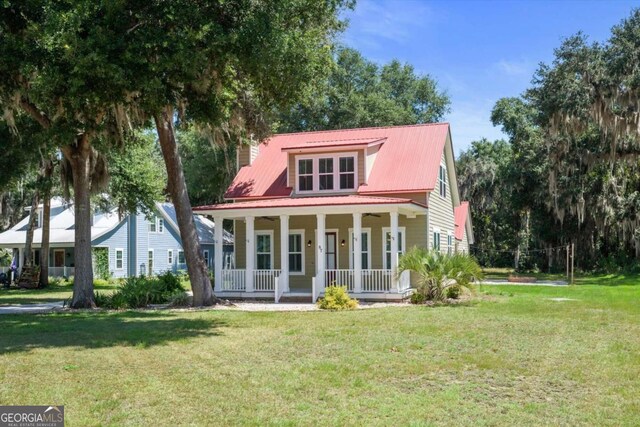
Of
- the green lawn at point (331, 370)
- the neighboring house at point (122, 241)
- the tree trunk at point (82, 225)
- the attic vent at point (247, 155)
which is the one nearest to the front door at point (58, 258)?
the neighboring house at point (122, 241)

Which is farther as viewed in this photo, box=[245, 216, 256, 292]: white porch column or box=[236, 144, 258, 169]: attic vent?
box=[236, 144, 258, 169]: attic vent

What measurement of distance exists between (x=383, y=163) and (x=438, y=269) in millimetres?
6305

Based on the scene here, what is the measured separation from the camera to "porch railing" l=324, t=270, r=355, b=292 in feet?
63.3

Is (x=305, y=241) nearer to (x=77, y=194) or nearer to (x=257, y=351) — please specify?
(x=77, y=194)

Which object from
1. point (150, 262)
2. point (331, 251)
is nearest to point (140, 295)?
point (331, 251)

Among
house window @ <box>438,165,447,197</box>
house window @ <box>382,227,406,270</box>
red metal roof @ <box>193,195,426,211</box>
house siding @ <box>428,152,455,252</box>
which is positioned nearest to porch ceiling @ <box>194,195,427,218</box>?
red metal roof @ <box>193,195,426,211</box>

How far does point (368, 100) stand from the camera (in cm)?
3784

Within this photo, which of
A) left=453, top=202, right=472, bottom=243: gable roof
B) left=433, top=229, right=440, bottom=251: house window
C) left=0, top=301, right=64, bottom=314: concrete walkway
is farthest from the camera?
left=453, top=202, right=472, bottom=243: gable roof

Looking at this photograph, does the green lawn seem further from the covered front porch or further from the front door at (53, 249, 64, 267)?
the front door at (53, 249, 64, 267)

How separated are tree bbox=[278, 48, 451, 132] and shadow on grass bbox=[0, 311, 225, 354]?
2193cm

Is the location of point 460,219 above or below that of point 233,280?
above

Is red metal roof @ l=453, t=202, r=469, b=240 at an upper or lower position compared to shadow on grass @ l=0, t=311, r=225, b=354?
upper

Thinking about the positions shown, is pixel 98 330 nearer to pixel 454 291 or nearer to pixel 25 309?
pixel 25 309

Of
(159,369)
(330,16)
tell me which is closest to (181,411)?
(159,369)
